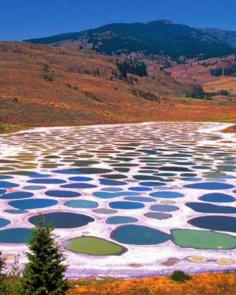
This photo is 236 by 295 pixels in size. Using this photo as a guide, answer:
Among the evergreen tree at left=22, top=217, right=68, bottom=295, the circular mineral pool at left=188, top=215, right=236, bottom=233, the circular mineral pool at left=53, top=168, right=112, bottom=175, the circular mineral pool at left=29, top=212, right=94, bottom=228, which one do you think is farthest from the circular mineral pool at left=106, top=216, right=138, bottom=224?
the circular mineral pool at left=53, top=168, right=112, bottom=175

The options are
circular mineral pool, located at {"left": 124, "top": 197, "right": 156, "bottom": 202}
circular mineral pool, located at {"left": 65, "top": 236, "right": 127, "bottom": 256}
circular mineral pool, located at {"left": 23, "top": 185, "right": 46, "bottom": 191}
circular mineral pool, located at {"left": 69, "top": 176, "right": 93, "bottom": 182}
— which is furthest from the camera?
circular mineral pool, located at {"left": 69, "top": 176, "right": 93, "bottom": 182}

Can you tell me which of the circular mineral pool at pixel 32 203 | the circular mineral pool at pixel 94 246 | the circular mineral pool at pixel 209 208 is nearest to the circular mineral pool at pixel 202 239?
the circular mineral pool at pixel 94 246

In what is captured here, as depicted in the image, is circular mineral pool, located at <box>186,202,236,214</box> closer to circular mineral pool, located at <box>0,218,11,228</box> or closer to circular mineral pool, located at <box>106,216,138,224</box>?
circular mineral pool, located at <box>106,216,138,224</box>

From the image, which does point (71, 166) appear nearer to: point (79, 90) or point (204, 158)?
point (204, 158)

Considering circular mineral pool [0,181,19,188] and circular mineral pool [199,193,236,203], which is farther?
circular mineral pool [0,181,19,188]

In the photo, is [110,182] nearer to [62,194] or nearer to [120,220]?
[62,194]

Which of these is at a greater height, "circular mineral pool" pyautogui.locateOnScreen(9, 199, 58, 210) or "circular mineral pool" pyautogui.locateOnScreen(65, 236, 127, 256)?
"circular mineral pool" pyautogui.locateOnScreen(9, 199, 58, 210)

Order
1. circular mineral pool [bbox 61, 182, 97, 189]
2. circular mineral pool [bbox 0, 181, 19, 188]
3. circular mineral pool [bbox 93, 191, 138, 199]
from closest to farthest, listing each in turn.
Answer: circular mineral pool [bbox 93, 191, 138, 199]
circular mineral pool [bbox 0, 181, 19, 188]
circular mineral pool [bbox 61, 182, 97, 189]

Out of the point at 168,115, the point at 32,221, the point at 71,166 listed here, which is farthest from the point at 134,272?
the point at 168,115
